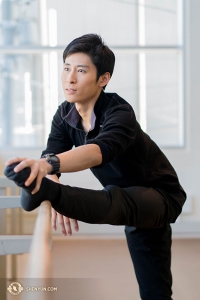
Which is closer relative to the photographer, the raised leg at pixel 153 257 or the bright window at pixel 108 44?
the raised leg at pixel 153 257

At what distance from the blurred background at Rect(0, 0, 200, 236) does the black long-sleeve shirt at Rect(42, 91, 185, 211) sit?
2106 mm

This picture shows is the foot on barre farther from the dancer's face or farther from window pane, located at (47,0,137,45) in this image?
window pane, located at (47,0,137,45)

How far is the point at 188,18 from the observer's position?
4160 mm

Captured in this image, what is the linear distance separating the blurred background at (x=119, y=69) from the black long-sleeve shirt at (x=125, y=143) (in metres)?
2.11

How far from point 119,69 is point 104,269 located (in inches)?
66.8

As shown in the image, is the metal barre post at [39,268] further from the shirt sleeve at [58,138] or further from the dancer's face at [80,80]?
the shirt sleeve at [58,138]

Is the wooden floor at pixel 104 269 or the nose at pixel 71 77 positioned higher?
the nose at pixel 71 77

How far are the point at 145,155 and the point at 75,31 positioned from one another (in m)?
2.44

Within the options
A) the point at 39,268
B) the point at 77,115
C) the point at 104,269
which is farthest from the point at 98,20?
the point at 39,268

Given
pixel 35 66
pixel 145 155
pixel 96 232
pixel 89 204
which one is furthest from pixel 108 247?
pixel 89 204

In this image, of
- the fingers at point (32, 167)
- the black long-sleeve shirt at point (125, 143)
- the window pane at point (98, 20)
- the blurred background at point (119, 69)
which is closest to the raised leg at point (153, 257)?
the black long-sleeve shirt at point (125, 143)

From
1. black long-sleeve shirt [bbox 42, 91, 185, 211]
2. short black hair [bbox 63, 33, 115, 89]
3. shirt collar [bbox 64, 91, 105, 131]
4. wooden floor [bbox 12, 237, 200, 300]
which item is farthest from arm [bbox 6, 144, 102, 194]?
wooden floor [bbox 12, 237, 200, 300]

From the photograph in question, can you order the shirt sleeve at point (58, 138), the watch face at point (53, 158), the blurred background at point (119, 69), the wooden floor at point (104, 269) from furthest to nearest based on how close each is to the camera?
the blurred background at point (119, 69), the wooden floor at point (104, 269), the shirt sleeve at point (58, 138), the watch face at point (53, 158)

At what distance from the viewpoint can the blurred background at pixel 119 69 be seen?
13.7ft
